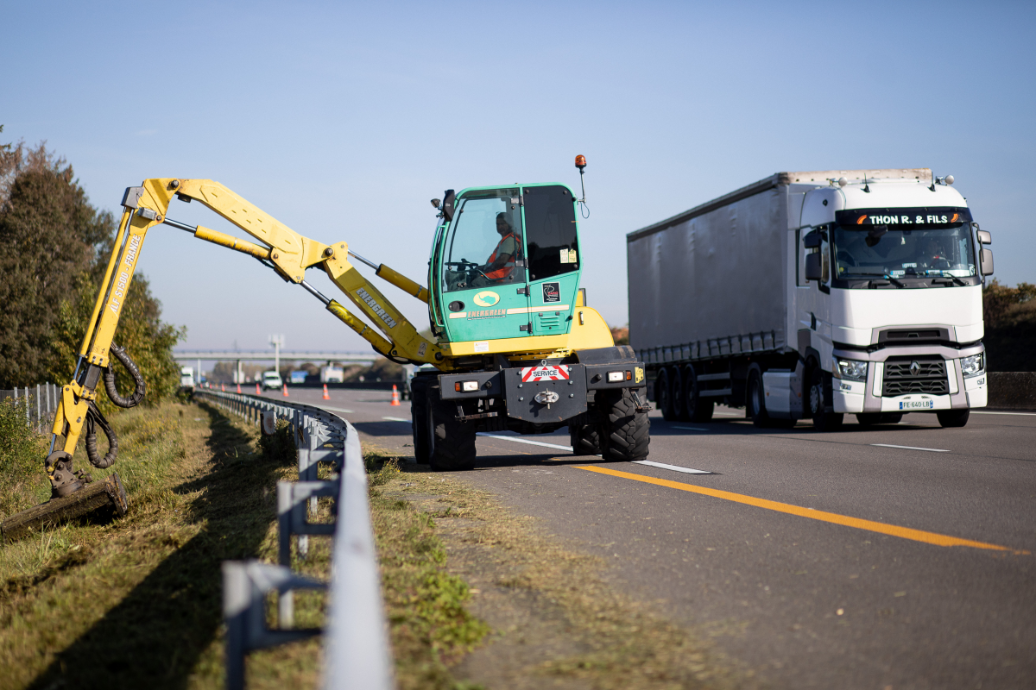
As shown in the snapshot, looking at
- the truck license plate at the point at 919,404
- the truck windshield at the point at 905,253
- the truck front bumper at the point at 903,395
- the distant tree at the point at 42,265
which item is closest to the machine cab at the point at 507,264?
the truck windshield at the point at 905,253

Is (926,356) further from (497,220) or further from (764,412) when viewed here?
(497,220)

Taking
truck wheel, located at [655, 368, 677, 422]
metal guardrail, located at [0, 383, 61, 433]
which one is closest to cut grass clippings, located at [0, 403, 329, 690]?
truck wheel, located at [655, 368, 677, 422]

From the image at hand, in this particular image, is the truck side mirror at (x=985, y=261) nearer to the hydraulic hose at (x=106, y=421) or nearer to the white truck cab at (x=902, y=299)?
the white truck cab at (x=902, y=299)

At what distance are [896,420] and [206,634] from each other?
17086mm

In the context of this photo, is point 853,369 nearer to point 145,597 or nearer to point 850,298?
point 850,298

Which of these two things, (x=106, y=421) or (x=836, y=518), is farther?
(x=106, y=421)

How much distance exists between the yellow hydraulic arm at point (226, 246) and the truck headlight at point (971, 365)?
8.79m

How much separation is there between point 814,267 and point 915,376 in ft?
7.79

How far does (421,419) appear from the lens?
40.9 ft

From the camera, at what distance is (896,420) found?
19.0 meters

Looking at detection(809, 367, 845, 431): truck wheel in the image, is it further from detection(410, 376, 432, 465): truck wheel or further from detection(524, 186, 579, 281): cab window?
detection(410, 376, 432, 465): truck wheel

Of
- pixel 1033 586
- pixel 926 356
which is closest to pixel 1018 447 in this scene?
pixel 926 356

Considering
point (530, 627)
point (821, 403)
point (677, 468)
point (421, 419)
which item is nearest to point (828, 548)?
point (530, 627)

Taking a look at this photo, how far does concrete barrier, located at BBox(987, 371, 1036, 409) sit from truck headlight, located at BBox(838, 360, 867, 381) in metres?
10.2
